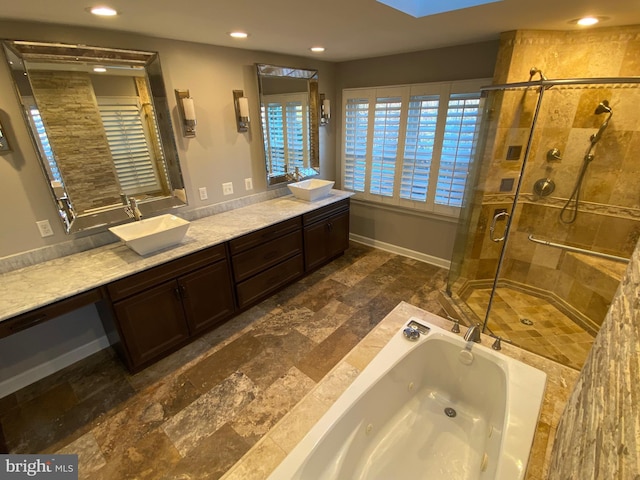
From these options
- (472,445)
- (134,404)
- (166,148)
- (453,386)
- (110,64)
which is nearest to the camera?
(472,445)

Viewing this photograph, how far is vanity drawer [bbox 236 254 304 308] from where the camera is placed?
109 inches

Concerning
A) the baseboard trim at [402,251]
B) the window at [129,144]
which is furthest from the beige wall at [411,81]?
the window at [129,144]

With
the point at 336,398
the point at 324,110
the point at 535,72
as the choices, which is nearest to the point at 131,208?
the point at 336,398

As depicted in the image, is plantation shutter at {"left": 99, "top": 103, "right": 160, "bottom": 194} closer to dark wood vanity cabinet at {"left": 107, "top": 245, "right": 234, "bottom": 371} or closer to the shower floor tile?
dark wood vanity cabinet at {"left": 107, "top": 245, "right": 234, "bottom": 371}

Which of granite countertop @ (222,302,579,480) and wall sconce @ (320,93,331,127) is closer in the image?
granite countertop @ (222,302,579,480)

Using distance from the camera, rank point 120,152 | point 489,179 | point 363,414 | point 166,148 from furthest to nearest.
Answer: point 489,179 < point 166,148 < point 120,152 < point 363,414

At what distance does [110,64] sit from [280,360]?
8.25ft

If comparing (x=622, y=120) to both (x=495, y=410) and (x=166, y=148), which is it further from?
(x=166, y=148)

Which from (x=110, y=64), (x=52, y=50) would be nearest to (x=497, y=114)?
(x=110, y=64)

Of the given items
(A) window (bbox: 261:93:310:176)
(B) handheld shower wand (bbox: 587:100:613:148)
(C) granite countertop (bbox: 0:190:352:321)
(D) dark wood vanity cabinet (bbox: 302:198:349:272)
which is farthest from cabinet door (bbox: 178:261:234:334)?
(B) handheld shower wand (bbox: 587:100:613:148)

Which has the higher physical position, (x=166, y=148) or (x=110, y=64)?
(x=110, y=64)

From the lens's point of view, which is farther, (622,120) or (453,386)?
(622,120)

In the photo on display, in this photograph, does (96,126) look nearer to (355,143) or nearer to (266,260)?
(266,260)

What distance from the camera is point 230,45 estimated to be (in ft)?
8.68
